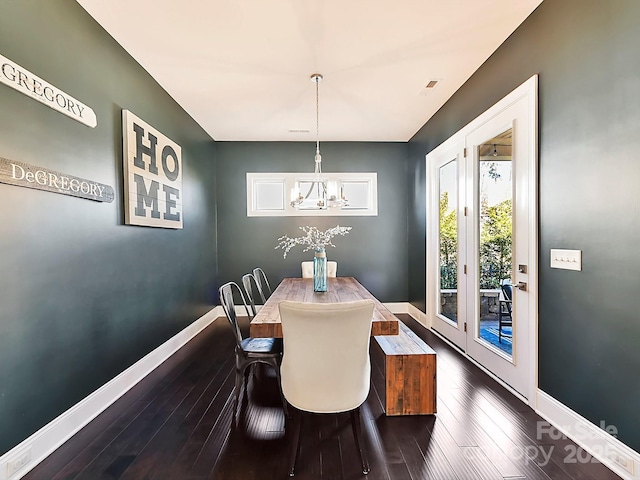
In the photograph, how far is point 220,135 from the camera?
507 cm

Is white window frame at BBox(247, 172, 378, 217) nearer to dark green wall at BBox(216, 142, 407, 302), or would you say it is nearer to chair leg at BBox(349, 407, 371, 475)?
dark green wall at BBox(216, 142, 407, 302)

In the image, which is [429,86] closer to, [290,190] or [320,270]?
[320,270]

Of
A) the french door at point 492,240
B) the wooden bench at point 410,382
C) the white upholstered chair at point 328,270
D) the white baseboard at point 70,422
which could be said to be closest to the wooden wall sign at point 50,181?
the white baseboard at point 70,422

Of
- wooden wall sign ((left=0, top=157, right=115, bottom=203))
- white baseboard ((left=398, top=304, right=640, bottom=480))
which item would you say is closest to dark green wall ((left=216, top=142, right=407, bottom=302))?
wooden wall sign ((left=0, top=157, right=115, bottom=203))

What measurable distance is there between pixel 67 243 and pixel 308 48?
93.9 inches

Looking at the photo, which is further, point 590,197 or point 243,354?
point 243,354

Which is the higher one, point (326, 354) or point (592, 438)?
point (326, 354)

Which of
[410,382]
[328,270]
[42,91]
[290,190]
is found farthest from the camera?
[290,190]

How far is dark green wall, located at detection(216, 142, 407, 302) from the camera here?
539cm

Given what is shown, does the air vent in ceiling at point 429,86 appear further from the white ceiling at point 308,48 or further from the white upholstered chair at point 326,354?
the white upholstered chair at point 326,354

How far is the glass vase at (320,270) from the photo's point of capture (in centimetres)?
299

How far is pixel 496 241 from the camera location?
9.27 feet

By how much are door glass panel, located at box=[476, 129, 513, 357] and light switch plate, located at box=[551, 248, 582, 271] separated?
0.46 m

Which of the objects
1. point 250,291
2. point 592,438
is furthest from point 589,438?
point 250,291
